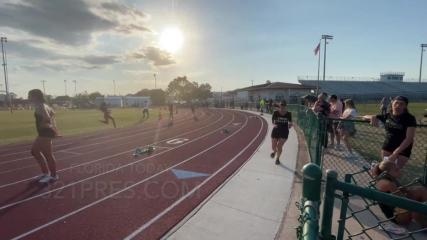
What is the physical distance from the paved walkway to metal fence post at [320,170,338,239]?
2811 millimetres

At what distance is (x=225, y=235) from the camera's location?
181 inches

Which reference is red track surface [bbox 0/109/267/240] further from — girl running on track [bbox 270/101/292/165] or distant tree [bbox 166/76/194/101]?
distant tree [bbox 166/76/194/101]

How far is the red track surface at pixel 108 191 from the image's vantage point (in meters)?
5.01

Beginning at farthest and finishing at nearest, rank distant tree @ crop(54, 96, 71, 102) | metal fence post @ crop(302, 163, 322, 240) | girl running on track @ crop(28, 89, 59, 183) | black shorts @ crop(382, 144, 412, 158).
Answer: distant tree @ crop(54, 96, 71, 102) < girl running on track @ crop(28, 89, 59, 183) < black shorts @ crop(382, 144, 412, 158) < metal fence post @ crop(302, 163, 322, 240)

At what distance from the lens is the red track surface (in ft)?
16.4

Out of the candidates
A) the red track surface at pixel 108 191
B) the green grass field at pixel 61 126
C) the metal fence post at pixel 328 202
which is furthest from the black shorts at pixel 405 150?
the green grass field at pixel 61 126

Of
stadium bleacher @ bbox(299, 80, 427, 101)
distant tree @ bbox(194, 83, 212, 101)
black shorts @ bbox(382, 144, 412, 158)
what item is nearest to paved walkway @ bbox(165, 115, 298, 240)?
black shorts @ bbox(382, 144, 412, 158)

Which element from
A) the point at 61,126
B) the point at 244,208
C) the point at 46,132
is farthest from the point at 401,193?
the point at 61,126

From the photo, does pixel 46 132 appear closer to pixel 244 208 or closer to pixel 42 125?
pixel 42 125

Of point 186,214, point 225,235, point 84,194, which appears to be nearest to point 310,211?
point 225,235

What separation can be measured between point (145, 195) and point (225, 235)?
250 cm

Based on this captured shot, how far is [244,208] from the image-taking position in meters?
5.65

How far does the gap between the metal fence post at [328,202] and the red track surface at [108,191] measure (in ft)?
11.0

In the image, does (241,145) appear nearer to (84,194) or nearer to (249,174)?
(249,174)
